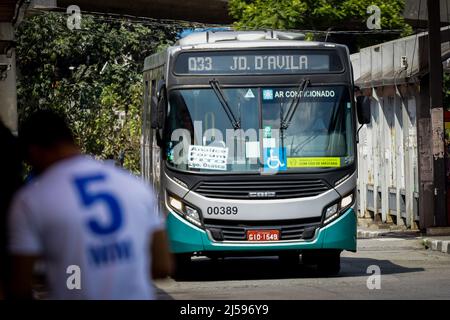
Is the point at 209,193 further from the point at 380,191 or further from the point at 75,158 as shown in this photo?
the point at 380,191

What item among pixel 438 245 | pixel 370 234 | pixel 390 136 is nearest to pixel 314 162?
pixel 438 245

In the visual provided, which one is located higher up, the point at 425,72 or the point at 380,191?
the point at 425,72

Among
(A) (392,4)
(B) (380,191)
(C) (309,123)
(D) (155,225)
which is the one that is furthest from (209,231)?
(A) (392,4)

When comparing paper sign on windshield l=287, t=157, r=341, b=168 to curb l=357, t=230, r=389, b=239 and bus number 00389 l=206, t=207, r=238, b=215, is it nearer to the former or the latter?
bus number 00389 l=206, t=207, r=238, b=215

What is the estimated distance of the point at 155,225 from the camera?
5469 millimetres

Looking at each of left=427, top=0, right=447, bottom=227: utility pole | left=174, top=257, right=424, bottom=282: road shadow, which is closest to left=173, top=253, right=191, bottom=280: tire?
left=174, top=257, right=424, bottom=282: road shadow

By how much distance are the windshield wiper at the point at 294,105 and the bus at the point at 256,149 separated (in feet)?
0.04

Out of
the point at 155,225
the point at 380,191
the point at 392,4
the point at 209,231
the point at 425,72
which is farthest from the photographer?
the point at 392,4

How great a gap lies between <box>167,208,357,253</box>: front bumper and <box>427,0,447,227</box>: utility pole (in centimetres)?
942

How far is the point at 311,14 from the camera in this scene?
44750 mm

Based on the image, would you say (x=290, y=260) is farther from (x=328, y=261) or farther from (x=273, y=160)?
(x=273, y=160)

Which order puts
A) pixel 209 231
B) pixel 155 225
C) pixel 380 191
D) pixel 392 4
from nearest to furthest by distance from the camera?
pixel 155 225
pixel 209 231
pixel 380 191
pixel 392 4

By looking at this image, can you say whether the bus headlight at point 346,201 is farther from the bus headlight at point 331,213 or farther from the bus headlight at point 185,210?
the bus headlight at point 185,210
